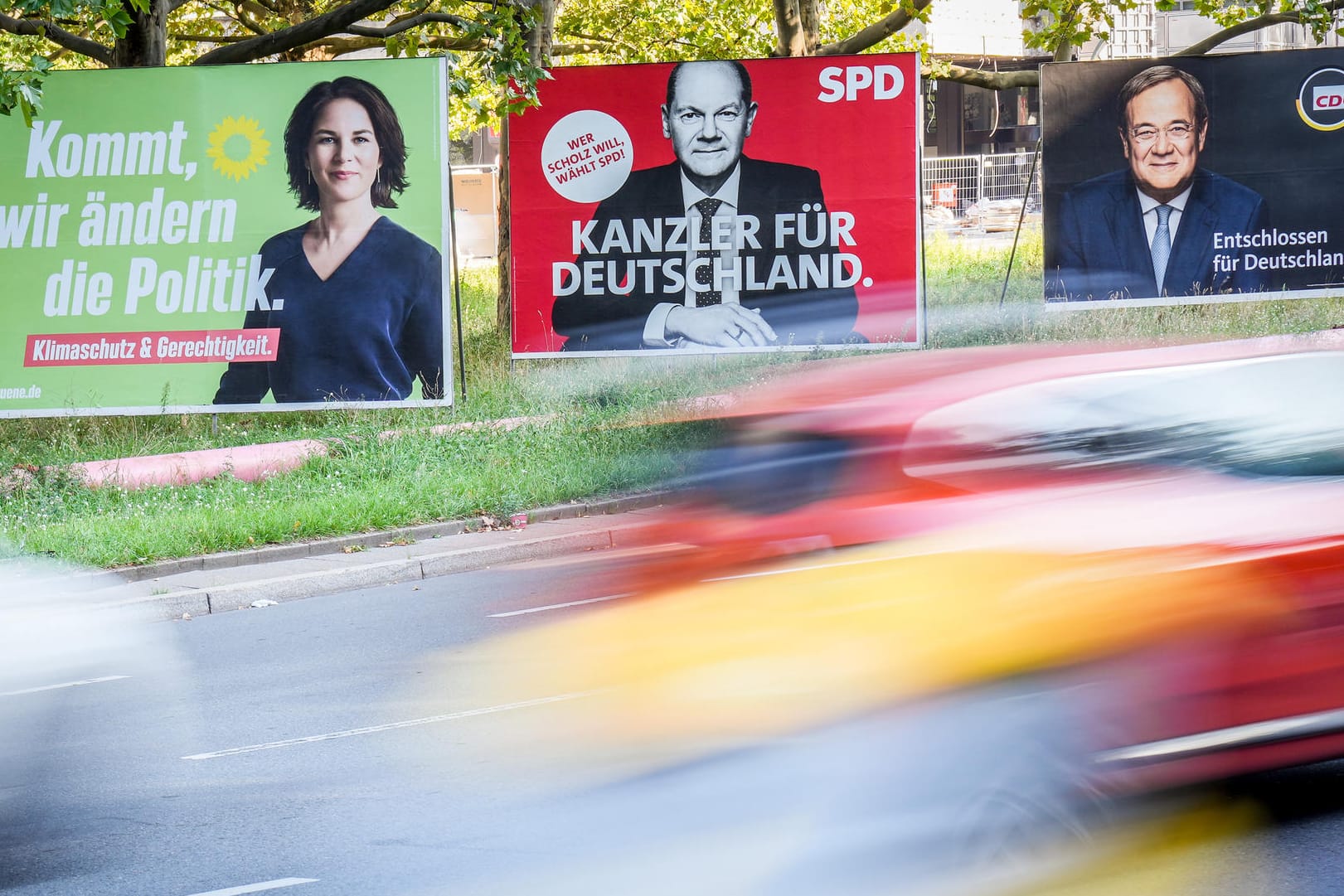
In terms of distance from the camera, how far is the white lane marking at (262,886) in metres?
4.87

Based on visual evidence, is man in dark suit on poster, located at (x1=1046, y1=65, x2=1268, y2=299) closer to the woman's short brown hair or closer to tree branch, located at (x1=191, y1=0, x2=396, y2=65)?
the woman's short brown hair

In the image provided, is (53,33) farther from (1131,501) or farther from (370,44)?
(1131,501)

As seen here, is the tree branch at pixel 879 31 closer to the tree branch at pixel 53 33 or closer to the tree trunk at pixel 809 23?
the tree trunk at pixel 809 23

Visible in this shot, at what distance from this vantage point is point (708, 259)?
15766mm

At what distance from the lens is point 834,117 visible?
51.1 feet

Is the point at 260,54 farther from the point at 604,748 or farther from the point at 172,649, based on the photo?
the point at 604,748

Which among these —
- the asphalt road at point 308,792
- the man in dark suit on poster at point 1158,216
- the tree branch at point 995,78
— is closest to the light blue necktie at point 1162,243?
the man in dark suit on poster at point 1158,216

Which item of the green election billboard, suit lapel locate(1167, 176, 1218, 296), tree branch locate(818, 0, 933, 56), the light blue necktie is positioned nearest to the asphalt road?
the green election billboard

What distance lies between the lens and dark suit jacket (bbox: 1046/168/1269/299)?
54.4 feet

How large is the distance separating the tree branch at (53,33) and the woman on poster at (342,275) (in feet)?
12.5

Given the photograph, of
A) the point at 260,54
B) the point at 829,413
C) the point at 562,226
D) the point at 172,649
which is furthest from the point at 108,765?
the point at 260,54

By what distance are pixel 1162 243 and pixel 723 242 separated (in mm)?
4907

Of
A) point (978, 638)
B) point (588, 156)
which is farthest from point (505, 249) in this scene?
point (978, 638)

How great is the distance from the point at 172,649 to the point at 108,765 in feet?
7.27
